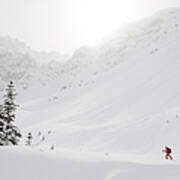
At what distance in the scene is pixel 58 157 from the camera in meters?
4.20

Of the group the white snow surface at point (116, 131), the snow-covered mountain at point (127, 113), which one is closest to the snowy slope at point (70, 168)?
the white snow surface at point (116, 131)

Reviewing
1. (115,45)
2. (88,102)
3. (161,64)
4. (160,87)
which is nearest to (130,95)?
(160,87)

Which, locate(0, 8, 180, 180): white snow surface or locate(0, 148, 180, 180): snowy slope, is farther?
locate(0, 8, 180, 180): white snow surface

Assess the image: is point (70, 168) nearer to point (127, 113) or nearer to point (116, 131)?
point (116, 131)

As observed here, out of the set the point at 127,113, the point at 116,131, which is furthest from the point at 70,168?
the point at 127,113

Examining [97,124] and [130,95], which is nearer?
[97,124]

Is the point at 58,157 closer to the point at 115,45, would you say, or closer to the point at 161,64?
the point at 161,64

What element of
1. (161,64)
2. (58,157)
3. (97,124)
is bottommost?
(58,157)

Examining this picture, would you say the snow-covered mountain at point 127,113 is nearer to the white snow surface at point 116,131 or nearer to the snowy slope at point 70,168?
the white snow surface at point 116,131

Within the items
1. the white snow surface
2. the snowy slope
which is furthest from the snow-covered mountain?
the snowy slope

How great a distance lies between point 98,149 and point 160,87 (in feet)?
23.8

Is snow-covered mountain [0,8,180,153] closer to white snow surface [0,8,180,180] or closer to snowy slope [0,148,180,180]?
white snow surface [0,8,180,180]

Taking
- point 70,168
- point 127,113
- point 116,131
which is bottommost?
point 70,168

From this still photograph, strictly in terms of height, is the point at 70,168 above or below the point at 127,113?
below
